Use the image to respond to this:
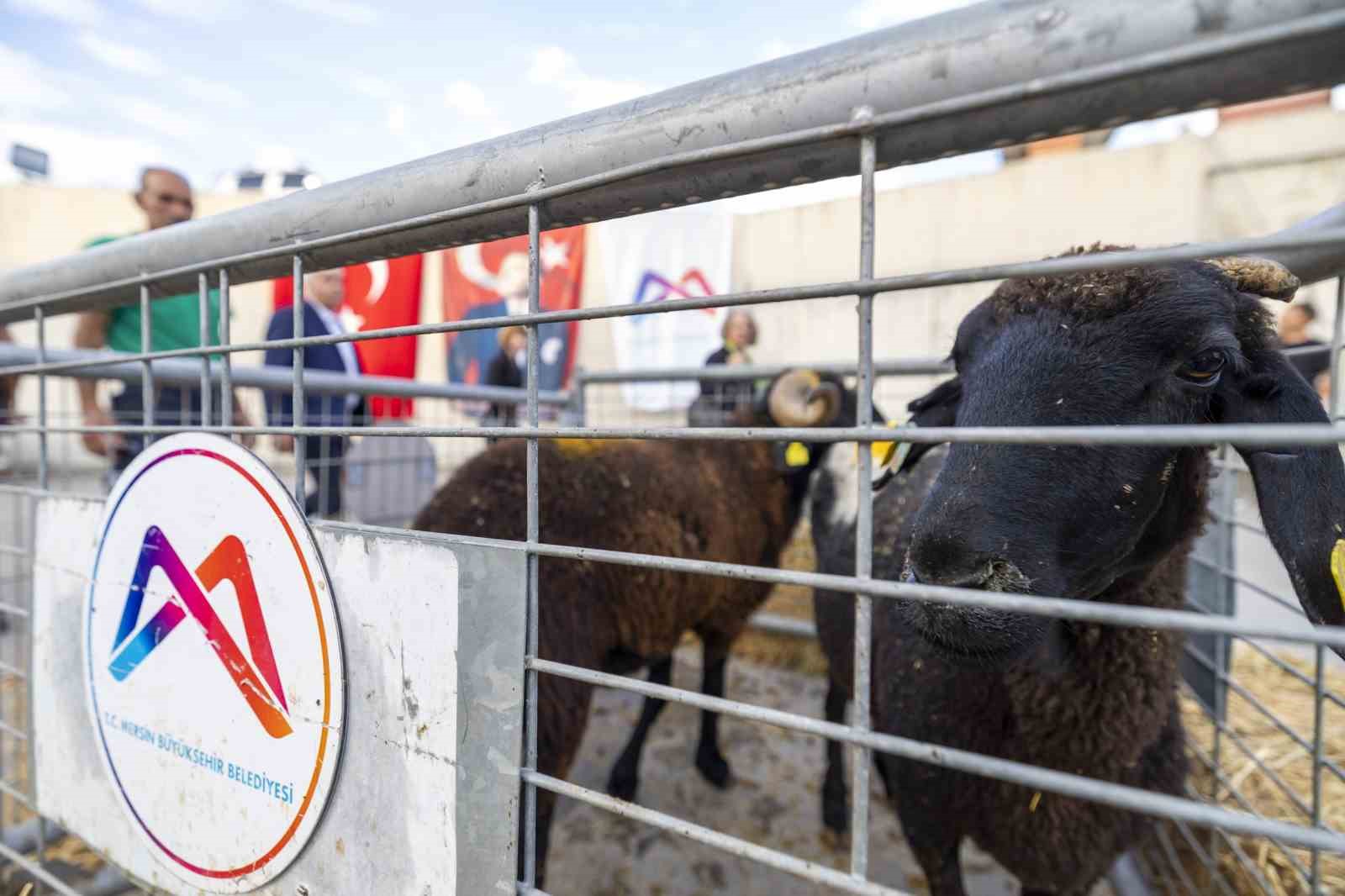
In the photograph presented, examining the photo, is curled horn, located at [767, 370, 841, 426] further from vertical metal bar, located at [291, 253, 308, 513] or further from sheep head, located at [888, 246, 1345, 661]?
vertical metal bar, located at [291, 253, 308, 513]

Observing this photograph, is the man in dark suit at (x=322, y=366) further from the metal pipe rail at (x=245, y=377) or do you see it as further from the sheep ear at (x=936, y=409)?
the sheep ear at (x=936, y=409)

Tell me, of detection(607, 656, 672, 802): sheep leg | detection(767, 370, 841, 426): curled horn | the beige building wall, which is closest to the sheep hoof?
detection(607, 656, 672, 802): sheep leg

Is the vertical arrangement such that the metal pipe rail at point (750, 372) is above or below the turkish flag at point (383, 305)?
below

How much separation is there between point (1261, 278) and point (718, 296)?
3.62 feet

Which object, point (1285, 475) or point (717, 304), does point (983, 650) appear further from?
point (717, 304)

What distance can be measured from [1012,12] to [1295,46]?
0.21m

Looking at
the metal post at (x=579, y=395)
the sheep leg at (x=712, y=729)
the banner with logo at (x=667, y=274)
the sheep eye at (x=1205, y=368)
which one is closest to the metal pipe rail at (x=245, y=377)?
the metal post at (x=579, y=395)

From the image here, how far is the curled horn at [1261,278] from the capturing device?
1.17 m

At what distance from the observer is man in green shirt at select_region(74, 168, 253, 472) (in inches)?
113

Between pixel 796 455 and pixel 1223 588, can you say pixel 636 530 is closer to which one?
pixel 796 455

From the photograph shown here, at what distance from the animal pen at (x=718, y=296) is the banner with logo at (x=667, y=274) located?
639cm

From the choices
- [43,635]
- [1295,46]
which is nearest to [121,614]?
[43,635]

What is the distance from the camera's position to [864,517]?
66 cm

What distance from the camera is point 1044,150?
830 cm
